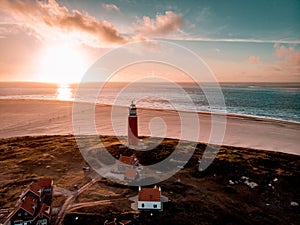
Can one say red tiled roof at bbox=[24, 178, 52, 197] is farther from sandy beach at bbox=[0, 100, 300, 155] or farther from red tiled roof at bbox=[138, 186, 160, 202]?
sandy beach at bbox=[0, 100, 300, 155]

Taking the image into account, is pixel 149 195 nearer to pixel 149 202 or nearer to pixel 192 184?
pixel 149 202

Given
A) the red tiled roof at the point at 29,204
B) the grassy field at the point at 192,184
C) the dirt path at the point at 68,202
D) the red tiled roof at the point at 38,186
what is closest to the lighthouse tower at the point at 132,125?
the grassy field at the point at 192,184

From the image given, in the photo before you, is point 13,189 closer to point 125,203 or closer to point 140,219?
point 125,203

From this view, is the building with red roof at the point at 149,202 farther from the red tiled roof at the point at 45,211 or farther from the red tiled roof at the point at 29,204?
the red tiled roof at the point at 29,204

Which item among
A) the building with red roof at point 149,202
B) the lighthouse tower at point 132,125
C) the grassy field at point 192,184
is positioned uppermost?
the lighthouse tower at point 132,125

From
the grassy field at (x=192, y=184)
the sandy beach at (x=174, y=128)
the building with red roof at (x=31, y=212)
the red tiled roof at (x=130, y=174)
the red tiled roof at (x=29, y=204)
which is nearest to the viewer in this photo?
the building with red roof at (x=31, y=212)

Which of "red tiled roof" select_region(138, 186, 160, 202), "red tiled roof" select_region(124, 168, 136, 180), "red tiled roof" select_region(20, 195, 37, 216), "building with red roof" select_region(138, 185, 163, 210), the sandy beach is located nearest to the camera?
"red tiled roof" select_region(20, 195, 37, 216)

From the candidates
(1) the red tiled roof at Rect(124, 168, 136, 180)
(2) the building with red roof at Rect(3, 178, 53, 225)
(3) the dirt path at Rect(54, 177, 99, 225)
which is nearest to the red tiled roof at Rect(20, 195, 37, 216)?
(2) the building with red roof at Rect(3, 178, 53, 225)

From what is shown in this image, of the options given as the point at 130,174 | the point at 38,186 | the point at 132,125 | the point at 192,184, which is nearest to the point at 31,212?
the point at 38,186

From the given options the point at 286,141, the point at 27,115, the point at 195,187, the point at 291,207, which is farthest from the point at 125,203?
the point at 27,115
